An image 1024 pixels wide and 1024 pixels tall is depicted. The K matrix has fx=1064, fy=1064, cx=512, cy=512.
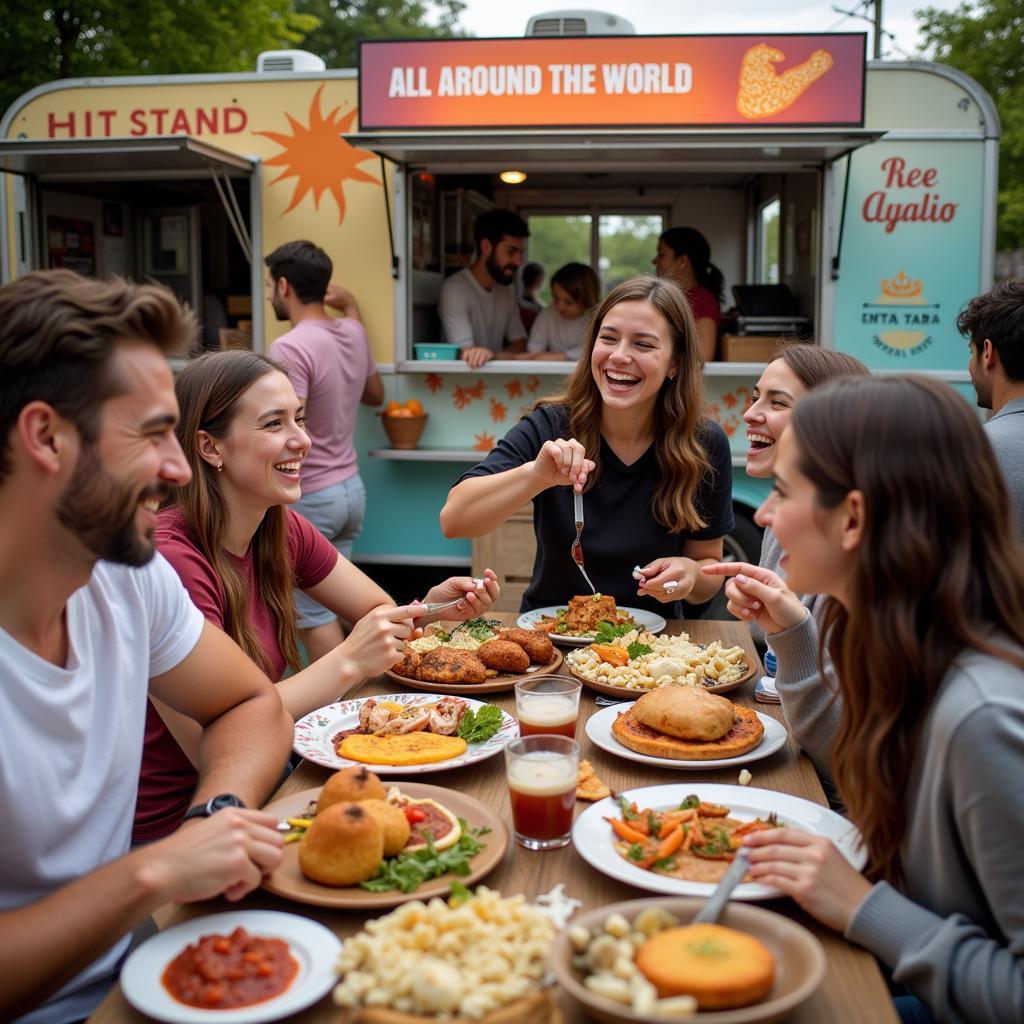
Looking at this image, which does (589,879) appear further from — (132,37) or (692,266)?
(132,37)

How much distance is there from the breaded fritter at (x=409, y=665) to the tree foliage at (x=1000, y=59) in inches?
758

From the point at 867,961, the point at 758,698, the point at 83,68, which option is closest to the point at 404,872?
the point at 867,961

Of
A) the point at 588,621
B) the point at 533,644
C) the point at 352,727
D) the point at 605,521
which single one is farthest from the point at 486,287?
the point at 352,727

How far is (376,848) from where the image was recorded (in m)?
1.59

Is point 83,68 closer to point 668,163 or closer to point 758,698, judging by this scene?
point 668,163

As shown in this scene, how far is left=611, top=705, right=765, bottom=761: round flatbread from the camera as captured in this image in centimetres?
209

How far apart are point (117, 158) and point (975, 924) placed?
21.8 feet

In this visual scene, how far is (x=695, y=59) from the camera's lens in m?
5.86

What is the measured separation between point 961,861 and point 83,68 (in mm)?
16156

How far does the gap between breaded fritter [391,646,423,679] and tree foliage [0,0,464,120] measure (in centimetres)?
1428

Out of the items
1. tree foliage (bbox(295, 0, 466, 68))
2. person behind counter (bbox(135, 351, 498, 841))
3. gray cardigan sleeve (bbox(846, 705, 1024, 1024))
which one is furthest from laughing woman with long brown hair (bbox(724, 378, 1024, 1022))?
tree foliage (bbox(295, 0, 466, 68))

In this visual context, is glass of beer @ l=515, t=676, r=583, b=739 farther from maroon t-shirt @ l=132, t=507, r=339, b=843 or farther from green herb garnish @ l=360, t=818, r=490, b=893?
maroon t-shirt @ l=132, t=507, r=339, b=843

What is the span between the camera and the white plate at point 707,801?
1.58 metres

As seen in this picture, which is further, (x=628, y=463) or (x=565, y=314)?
(x=565, y=314)
